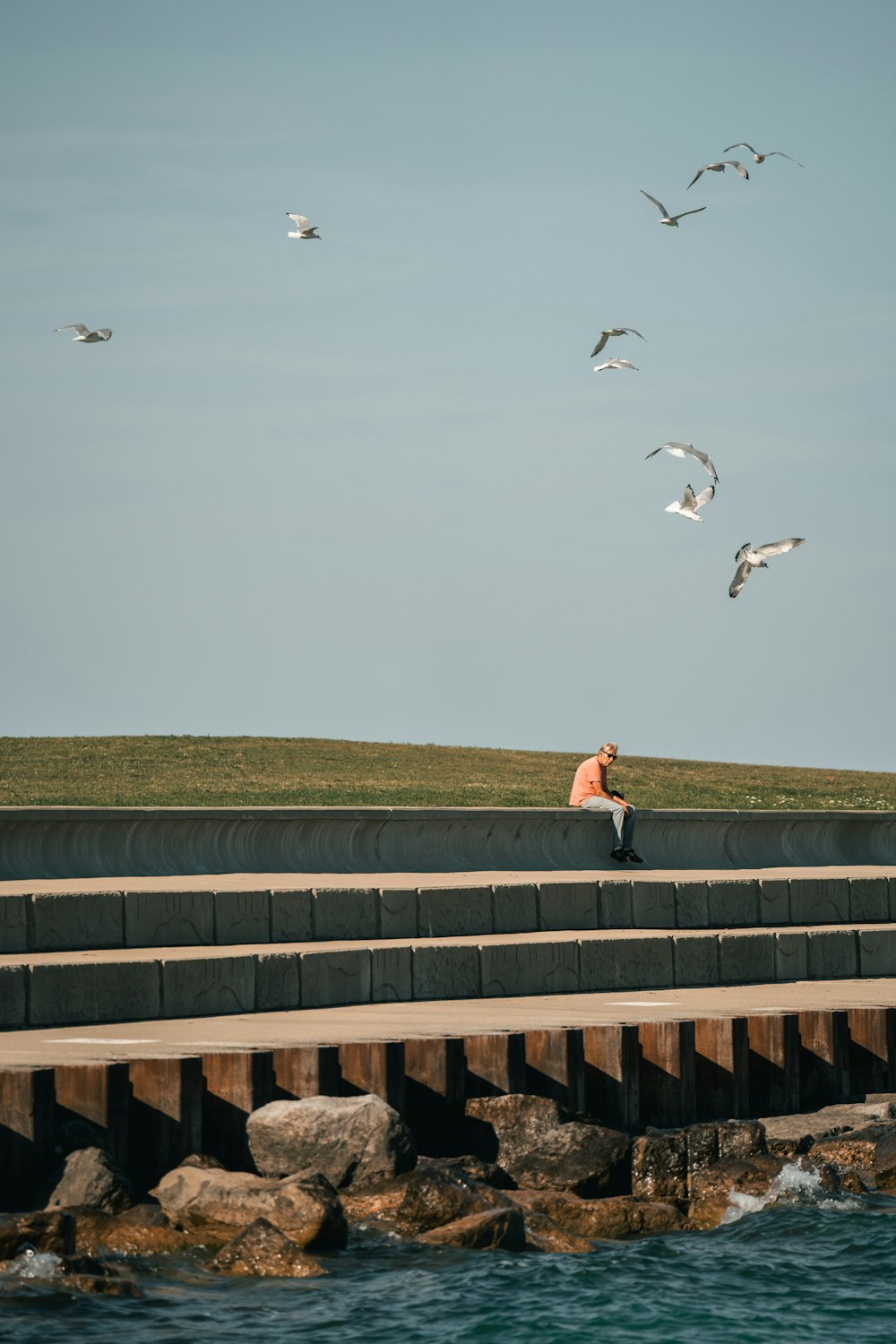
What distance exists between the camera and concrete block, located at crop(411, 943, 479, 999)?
52.6 ft

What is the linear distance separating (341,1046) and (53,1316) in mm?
3183

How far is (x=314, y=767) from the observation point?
33.6 meters

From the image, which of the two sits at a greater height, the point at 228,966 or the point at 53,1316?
the point at 228,966

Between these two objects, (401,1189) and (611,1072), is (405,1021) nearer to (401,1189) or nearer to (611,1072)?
(611,1072)

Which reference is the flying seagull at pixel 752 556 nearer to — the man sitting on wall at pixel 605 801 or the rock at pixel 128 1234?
the man sitting on wall at pixel 605 801

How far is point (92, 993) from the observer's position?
13.7m

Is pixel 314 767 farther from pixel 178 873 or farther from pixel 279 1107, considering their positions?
pixel 279 1107

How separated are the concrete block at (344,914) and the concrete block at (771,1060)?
3.98 meters

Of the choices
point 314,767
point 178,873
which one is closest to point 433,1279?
point 178,873

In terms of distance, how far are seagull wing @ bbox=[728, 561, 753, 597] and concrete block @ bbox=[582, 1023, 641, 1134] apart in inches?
321

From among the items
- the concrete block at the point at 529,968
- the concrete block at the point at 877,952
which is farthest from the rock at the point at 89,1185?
the concrete block at the point at 877,952

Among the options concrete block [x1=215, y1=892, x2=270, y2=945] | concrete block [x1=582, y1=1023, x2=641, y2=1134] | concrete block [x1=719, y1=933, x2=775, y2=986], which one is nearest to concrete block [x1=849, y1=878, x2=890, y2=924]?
concrete block [x1=719, y1=933, x2=775, y2=986]

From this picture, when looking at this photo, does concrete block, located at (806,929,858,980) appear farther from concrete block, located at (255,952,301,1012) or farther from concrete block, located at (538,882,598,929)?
concrete block, located at (255,952,301,1012)

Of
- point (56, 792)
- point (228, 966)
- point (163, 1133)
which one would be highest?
point (56, 792)
